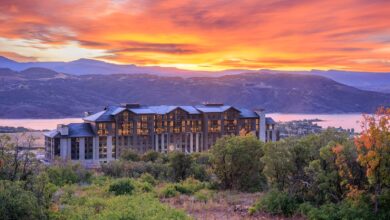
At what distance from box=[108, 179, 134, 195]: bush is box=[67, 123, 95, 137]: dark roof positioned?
35.2m

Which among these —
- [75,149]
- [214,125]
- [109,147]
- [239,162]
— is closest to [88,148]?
[75,149]

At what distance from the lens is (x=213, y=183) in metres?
20.8

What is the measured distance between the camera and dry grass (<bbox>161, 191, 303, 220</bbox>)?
13562 mm

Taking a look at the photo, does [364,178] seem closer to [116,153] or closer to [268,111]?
[116,153]

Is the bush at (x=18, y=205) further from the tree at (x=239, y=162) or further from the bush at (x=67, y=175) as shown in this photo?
the bush at (x=67, y=175)

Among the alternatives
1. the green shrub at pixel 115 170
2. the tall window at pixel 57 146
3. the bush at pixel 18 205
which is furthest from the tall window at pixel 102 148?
the bush at pixel 18 205

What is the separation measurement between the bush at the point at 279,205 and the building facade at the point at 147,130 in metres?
38.6

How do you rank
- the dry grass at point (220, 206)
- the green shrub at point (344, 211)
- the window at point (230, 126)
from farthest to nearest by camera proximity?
the window at point (230, 126), the dry grass at point (220, 206), the green shrub at point (344, 211)

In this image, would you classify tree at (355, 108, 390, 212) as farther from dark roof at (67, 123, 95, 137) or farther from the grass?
dark roof at (67, 123, 95, 137)

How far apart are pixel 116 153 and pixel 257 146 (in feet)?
123

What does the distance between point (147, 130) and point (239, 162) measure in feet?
126

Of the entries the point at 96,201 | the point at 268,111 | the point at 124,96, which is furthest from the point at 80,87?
the point at 96,201

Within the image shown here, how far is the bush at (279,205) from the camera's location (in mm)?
13820

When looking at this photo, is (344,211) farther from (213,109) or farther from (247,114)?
(247,114)
